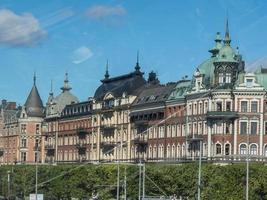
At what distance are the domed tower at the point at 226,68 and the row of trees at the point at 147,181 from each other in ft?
45.8

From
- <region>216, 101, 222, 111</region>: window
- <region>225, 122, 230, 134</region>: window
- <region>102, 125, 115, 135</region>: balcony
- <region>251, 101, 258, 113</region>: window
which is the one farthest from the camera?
<region>102, 125, 115, 135</region>: balcony

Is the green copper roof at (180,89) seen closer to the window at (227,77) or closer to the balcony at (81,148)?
the window at (227,77)

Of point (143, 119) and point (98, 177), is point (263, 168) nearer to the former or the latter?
point (98, 177)

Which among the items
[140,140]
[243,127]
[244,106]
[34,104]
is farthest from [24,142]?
[244,106]

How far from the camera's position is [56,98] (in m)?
190

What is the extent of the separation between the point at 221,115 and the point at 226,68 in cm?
608

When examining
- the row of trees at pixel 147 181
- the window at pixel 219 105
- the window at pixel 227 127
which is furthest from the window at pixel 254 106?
the row of trees at pixel 147 181

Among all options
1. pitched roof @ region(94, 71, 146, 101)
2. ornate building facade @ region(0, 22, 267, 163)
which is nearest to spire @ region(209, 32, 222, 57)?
ornate building facade @ region(0, 22, 267, 163)

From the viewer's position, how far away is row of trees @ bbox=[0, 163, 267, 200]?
317ft

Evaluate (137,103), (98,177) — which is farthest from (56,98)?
(98,177)

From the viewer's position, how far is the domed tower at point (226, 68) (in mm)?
120625

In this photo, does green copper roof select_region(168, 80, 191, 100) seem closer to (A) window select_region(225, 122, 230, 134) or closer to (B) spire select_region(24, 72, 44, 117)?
(A) window select_region(225, 122, 230, 134)

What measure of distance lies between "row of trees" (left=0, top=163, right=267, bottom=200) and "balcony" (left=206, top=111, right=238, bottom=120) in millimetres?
9829

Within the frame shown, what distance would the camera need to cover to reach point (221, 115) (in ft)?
394
